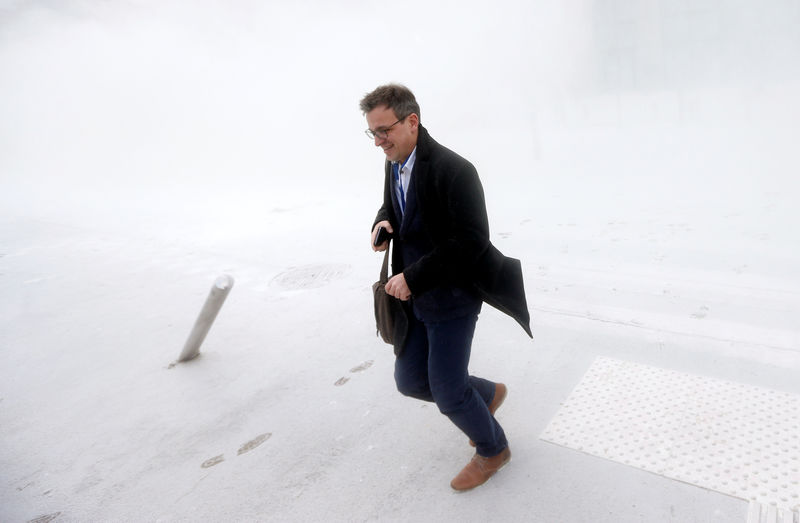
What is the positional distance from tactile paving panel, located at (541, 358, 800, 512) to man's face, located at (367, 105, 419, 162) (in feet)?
4.92

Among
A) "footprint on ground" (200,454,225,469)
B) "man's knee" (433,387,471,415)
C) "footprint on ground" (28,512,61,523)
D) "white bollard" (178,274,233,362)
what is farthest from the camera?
"white bollard" (178,274,233,362)

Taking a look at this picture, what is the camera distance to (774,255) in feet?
14.4

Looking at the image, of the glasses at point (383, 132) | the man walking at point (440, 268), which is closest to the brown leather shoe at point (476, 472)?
the man walking at point (440, 268)

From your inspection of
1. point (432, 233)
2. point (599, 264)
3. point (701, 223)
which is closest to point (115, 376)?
point (432, 233)

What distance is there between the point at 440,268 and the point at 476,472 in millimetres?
915

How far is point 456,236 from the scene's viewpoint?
74.9 inches

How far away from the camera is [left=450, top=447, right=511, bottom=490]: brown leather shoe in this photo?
2162mm

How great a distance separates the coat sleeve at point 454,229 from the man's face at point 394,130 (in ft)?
0.65

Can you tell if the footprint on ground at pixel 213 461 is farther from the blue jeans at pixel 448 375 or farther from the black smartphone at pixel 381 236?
the black smartphone at pixel 381 236

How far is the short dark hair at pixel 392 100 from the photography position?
194cm

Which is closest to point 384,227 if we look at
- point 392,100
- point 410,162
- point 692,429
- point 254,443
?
point 410,162

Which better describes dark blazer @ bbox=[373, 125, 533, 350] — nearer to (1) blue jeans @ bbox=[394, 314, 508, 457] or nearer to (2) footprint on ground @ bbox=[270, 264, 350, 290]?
(1) blue jeans @ bbox=[394, 314, 508, 457]

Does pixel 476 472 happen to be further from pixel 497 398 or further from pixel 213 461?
pixel 213 461

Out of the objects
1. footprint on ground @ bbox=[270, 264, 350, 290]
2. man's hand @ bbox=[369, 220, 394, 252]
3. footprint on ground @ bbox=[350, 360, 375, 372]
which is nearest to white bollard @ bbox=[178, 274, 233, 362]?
footprint on ground @ bbox=[350, 360, 375, 372]
